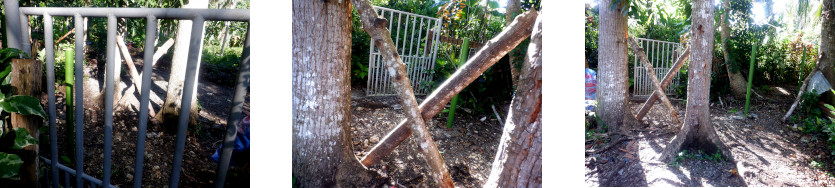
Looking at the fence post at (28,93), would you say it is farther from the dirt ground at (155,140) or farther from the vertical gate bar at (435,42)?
the vertical gate bar at (435,42)

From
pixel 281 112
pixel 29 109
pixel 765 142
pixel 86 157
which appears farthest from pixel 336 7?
pixel 765 142

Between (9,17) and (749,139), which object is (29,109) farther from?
(749,139)

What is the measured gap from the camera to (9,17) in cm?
122

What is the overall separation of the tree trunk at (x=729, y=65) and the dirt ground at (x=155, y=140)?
2.73 m

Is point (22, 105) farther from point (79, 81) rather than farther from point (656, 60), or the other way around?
point (656, 60)

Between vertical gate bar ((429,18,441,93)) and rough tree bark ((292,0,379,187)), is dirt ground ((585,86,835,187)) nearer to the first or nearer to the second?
rough tree bark ((292,0,379,187))

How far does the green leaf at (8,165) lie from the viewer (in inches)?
41.9

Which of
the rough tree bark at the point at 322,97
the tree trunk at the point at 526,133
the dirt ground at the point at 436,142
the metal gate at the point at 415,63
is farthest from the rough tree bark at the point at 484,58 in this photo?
the metal gate at the point at 415,63

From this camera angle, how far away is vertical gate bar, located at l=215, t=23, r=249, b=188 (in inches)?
32.9

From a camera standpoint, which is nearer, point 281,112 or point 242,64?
point 242,64

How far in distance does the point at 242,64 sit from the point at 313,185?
0.83 meters

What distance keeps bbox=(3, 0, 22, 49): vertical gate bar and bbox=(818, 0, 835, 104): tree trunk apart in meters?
3.51

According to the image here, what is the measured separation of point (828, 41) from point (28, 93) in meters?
3.75

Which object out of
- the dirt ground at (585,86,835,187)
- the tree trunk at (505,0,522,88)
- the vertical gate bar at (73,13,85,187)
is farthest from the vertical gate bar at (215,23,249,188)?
the tree trunk at (505,0,522,88)
